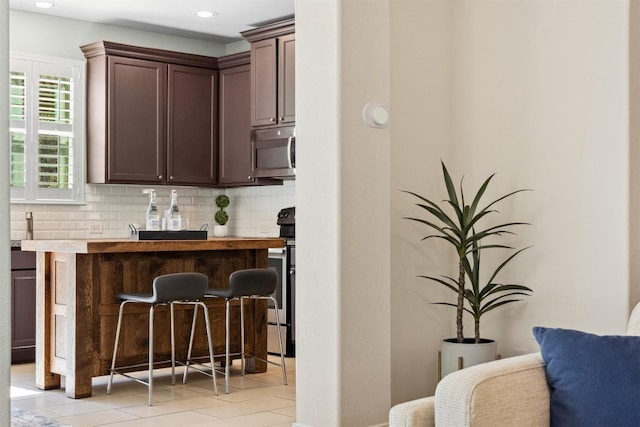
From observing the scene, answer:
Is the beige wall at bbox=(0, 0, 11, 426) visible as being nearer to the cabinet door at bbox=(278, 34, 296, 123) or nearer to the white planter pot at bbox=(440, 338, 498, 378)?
the white planter pot at bbox=(440, 338, 498, 378)

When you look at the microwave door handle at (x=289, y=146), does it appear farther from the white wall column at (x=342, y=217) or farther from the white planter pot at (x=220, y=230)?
the white wall column at (x=342, y=217)

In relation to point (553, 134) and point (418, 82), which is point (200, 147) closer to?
point (418, 82)

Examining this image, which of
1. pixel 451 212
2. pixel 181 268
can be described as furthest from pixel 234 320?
pixel 451 212

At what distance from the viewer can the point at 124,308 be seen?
225 inches

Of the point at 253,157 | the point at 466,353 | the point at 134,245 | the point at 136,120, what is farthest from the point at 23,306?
the point at 466,353

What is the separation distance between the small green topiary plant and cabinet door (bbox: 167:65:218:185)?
0.74 ft

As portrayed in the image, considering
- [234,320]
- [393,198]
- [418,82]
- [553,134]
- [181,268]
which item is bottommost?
[234,320]

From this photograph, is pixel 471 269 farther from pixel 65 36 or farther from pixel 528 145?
pixel 65 36

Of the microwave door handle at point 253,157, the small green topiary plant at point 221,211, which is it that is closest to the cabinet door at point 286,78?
the microwave door handle at point 253,157

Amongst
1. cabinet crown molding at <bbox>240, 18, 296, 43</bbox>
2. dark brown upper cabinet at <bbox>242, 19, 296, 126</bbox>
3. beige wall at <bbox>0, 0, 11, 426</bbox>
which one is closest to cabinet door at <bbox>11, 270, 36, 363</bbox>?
dark brown upper cabinet at <bbox>242, 19, 296, 126</bbox>

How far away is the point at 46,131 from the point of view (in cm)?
761

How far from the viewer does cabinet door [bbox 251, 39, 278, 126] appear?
758cm

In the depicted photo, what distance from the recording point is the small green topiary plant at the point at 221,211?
8.52 meters

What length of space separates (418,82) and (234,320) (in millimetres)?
2616
